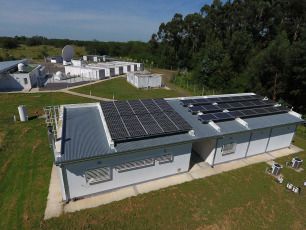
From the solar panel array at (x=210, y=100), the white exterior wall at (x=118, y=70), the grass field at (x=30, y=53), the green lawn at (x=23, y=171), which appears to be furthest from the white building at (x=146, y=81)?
the grass field at (x=30, y=53)

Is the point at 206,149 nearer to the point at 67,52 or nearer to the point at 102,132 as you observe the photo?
the point at 102,132

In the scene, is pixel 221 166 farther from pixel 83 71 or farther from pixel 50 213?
pixel 83 71

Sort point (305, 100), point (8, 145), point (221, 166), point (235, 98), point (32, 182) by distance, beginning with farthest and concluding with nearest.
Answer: point (305, 100)
point (235, 98)
point (8, 145)
point (221, 166)
point (32, 182)

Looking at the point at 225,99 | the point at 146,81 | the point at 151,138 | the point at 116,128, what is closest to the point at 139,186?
the point at 151,138

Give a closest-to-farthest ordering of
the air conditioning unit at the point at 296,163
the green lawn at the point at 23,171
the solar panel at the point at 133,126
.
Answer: the green lawn at the point at 23,171 < the solar panel at the point at 133,126 < the air conditioning unit at the point at 296,163

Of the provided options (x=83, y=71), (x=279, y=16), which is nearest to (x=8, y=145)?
(x=83, y=71)

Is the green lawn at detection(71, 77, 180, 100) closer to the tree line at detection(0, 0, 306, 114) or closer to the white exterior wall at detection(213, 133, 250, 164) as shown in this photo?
the tree line at detection(0, 0, 306, 114)

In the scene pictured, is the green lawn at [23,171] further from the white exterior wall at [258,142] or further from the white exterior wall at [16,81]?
the white exterior wall at [258,142]
